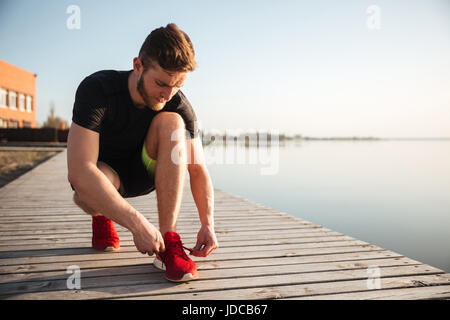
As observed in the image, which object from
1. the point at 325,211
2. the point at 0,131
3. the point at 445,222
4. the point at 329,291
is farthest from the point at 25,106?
the point at 329,291

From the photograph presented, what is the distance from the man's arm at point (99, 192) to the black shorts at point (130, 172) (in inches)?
14.9

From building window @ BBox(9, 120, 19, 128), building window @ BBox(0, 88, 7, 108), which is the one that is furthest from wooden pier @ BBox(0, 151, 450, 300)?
building window @ BBox(9, 120, 19, 128)

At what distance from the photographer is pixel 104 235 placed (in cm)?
190

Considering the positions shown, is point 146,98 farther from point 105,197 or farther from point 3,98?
point 3,98

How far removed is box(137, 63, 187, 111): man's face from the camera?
1.46 metres

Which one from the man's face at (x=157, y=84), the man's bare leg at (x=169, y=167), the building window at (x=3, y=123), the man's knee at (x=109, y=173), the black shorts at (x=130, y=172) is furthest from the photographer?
the building window at (x=3, y=123)

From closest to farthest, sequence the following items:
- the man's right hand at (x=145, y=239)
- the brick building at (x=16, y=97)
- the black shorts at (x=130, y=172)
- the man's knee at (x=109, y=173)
A: the man's right hand at (x=145, y=239) < the man's knee at (x=109, y=173) < the black shorts at (x=130, y=172) < the brick building at (x=16, y=97)

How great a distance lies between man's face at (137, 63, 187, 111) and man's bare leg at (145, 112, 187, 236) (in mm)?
95

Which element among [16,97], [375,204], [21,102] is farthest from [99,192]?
[21,102]

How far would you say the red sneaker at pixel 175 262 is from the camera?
4.81 feet

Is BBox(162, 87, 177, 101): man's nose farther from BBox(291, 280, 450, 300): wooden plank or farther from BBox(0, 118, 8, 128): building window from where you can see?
BBox(0, 118, 8, 128): building window

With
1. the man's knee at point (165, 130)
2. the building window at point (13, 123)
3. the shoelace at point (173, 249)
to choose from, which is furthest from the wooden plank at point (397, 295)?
the building window at point (13, 123)

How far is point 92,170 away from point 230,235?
1242 mm

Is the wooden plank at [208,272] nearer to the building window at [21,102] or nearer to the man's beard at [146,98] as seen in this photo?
the man's beard at [146,98]
